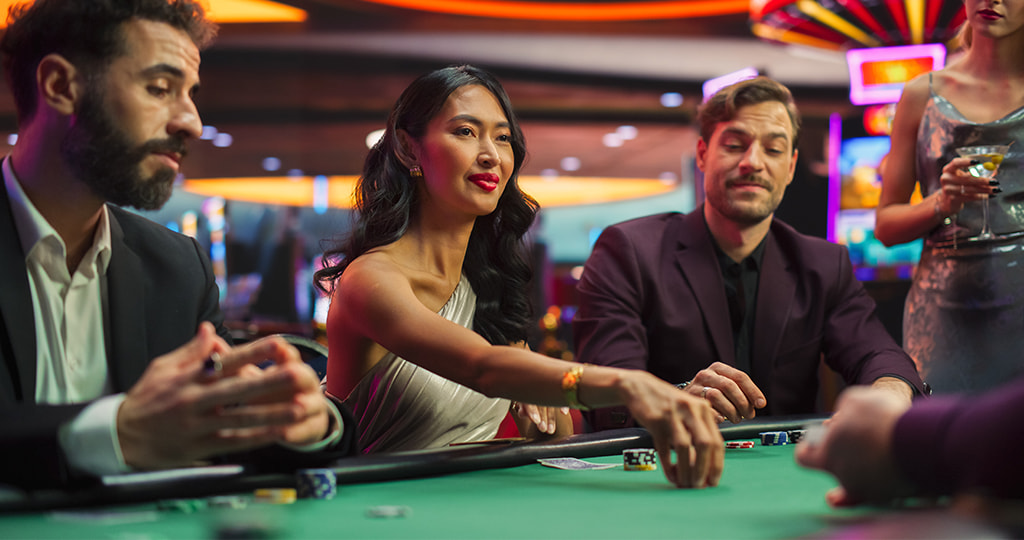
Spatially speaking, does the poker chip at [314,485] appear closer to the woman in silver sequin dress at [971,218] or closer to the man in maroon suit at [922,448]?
the man in maroon suit at [922,448]

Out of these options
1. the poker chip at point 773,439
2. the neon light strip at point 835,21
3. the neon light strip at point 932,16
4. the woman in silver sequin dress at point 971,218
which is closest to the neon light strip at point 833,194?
the neon light strip at point 835,21

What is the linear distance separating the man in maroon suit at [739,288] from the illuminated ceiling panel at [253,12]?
271 inches

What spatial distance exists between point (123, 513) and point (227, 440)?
0.53 feet

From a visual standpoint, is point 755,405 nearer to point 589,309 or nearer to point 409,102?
point 589,309

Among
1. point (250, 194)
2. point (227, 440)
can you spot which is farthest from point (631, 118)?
point (227, 440)

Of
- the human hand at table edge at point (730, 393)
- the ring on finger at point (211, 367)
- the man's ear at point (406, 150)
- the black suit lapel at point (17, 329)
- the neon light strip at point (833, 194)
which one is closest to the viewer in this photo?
the ring on finger at point (211, 367)

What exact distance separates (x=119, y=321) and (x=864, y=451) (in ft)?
4.47

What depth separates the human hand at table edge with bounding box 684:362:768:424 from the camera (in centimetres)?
210

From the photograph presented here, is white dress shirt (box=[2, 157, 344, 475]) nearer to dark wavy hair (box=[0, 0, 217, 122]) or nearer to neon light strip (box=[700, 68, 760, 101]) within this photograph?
dark wavy hair (box=[0, 0, 217, 122])

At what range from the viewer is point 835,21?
698 centimetres

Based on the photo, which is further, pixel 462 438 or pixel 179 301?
pixel 462 438

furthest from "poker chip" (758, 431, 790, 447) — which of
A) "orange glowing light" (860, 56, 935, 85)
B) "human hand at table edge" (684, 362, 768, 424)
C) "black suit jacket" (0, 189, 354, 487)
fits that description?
"orange glowing light" (860, 56, 935, 85)

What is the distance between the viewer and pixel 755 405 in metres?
2.08

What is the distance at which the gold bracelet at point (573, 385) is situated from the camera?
1674mm
